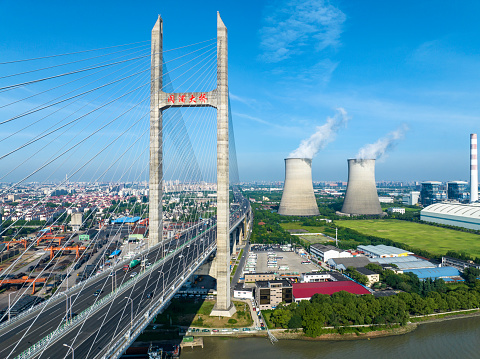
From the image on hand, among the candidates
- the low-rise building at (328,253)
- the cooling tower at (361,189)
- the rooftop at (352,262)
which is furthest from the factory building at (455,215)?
the rooftop at (352,262)

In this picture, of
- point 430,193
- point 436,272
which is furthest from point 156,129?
point 430,193

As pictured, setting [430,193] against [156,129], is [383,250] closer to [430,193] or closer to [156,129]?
[156,129]

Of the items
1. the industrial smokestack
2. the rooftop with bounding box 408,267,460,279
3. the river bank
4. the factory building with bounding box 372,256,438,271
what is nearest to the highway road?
the river bank

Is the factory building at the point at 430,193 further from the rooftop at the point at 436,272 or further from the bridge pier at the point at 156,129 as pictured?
the bridge pier at the point at 156,129

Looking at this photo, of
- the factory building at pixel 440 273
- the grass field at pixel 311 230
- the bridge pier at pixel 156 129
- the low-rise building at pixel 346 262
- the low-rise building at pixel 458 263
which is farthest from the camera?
the grass field at pixel 311 230

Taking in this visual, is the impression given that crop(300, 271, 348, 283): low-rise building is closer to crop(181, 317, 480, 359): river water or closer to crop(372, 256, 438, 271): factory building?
crop(372, 256, 438, 271): factory building

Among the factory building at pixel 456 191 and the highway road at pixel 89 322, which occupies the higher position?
the factory building at pixel 456 191
